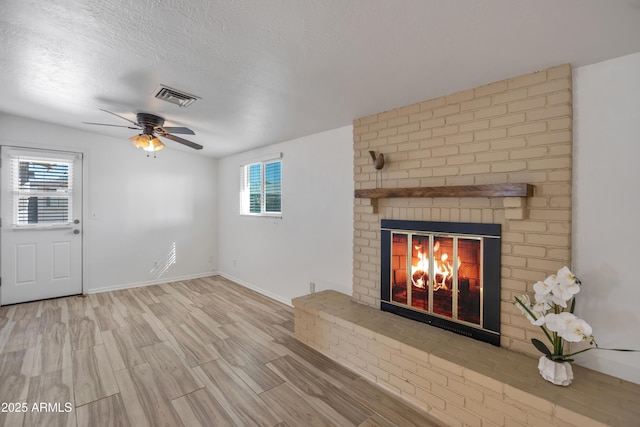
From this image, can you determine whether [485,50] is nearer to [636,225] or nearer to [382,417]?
[636,225]

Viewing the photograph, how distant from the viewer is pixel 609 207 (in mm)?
1736

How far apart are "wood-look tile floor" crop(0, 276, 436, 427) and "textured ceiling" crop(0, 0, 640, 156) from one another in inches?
95.1

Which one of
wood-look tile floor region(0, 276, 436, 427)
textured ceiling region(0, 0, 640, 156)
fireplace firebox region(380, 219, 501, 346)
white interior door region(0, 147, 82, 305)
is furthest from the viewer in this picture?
white interior door region(0, 147, 82, 305)

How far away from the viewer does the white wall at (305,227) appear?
11.0 feet

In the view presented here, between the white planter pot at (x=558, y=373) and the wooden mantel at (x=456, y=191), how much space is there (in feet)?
3.33

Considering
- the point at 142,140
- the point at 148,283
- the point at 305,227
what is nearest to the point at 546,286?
the point at 305,227

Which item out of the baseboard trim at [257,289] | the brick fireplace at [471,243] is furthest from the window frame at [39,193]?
the brick fireplace at [471,243]

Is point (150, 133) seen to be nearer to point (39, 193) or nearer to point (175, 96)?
point (175, 96)

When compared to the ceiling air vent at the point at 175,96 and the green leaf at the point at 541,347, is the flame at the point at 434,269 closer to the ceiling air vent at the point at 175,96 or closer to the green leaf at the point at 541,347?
the green leaf at the point at 541,347

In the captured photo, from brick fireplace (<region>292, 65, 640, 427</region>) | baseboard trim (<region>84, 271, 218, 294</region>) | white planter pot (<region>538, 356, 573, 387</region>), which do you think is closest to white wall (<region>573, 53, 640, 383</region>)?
brick fireplace (<region>292, 65, 640, 427</region>)

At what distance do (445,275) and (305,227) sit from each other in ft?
6.38

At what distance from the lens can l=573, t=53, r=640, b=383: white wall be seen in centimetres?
167

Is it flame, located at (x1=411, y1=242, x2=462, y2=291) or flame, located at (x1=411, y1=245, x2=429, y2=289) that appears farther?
flame, located at (x1=411, y1=245, x2=429, y2=289)

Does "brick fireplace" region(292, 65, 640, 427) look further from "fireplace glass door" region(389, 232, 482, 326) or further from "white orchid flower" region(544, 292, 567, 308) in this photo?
"white orchid flower" region(544, 292, 567, 308)
